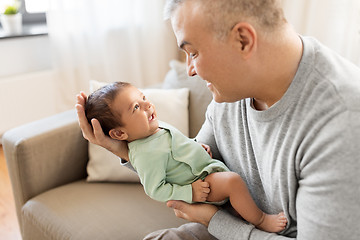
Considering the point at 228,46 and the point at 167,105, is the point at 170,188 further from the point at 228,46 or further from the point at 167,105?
the point at 167,105

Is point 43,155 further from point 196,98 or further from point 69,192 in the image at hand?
point 196,98

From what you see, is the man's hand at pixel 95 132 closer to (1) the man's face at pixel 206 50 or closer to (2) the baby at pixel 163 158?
(2) the baby at pixel 163 158

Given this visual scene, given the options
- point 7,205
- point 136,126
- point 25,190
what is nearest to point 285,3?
point 136,126

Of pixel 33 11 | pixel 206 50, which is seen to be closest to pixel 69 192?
pixel 206 50

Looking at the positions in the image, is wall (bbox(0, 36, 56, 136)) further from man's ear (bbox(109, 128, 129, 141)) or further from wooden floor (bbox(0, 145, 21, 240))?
man's ear (bbox(109, 128, 129, 141))

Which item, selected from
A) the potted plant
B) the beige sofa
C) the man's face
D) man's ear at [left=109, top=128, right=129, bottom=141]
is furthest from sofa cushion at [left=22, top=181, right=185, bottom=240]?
the potted plant

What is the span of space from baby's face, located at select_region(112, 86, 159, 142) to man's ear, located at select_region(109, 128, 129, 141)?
1 centimetres

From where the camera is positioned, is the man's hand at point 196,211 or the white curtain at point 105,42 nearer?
the man's hand at point 196,211

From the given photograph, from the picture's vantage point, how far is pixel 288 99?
992 millimetres

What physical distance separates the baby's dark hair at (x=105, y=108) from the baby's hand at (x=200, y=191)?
32 centimetres

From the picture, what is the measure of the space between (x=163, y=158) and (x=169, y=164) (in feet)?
0.12

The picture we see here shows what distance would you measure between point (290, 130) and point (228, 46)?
273mm

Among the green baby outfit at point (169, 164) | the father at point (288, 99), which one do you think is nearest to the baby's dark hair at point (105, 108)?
the green baby outfit at point (169, 164)

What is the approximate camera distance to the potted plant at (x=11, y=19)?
2.83m
